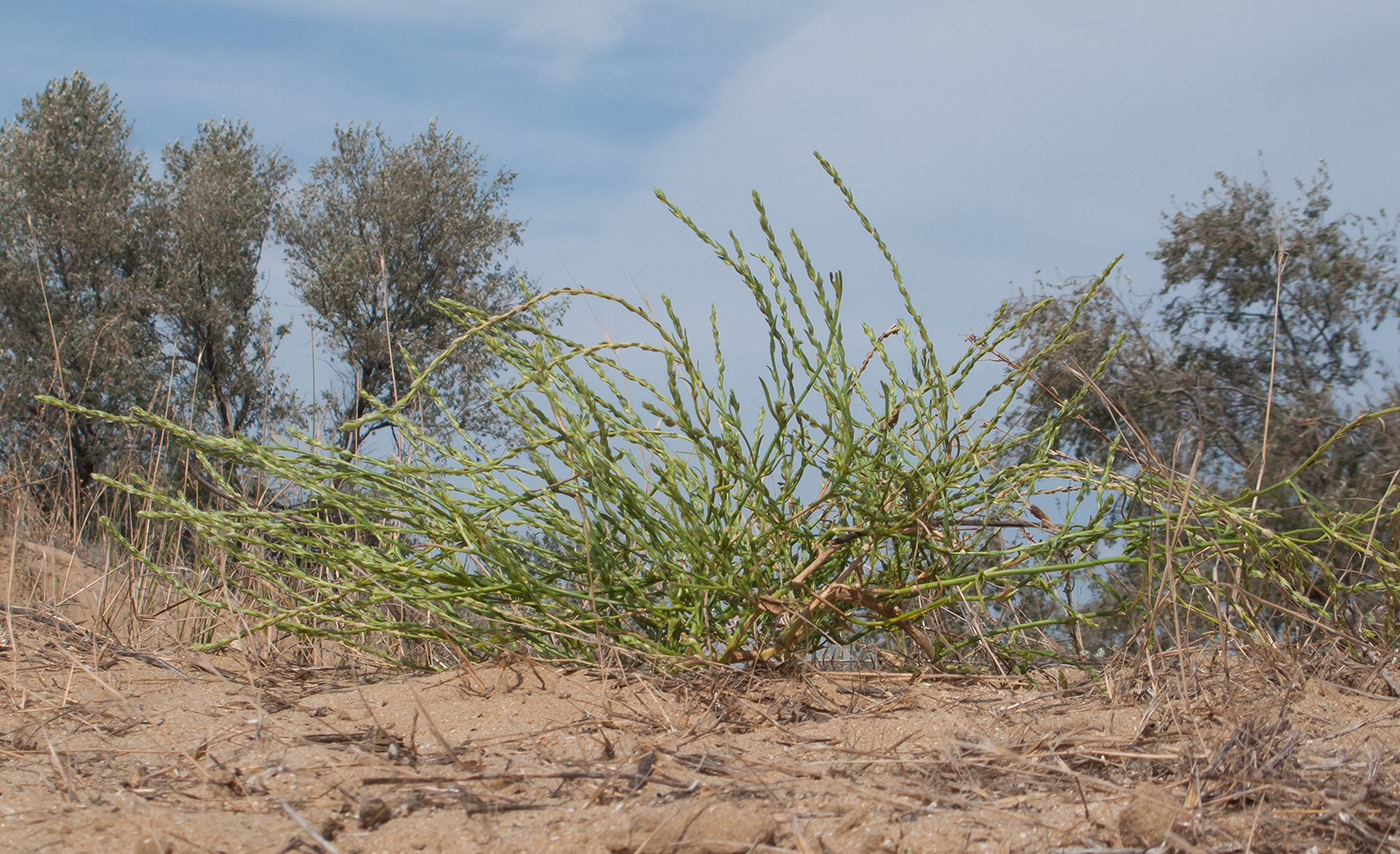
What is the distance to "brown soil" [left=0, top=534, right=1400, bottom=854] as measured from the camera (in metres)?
1.45

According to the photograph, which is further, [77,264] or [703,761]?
[77,264]

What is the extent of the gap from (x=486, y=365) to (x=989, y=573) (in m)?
12.6

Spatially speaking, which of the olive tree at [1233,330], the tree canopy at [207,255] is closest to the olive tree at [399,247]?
the tree canopy at [207,255]

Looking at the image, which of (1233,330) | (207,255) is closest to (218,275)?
(207,255)

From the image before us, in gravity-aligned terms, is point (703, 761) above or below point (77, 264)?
below

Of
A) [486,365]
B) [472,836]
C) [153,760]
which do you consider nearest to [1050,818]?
[472,836]

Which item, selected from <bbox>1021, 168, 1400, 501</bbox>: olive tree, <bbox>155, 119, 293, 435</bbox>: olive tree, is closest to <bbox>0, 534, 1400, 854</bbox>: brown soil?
<bbox>1021, 168, 1400, 501</bbox>: olive tree

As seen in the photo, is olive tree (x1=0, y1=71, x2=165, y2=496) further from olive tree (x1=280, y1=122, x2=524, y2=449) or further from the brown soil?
the brown soil

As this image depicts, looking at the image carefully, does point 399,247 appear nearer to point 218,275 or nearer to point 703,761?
point 218,275

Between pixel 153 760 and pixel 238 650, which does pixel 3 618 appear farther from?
pixel 153 760

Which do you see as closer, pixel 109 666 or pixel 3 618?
pixel 109 666

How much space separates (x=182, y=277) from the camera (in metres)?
15.4

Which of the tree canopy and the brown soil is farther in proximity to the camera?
the tree canopy

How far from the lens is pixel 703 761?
1.76 meters
